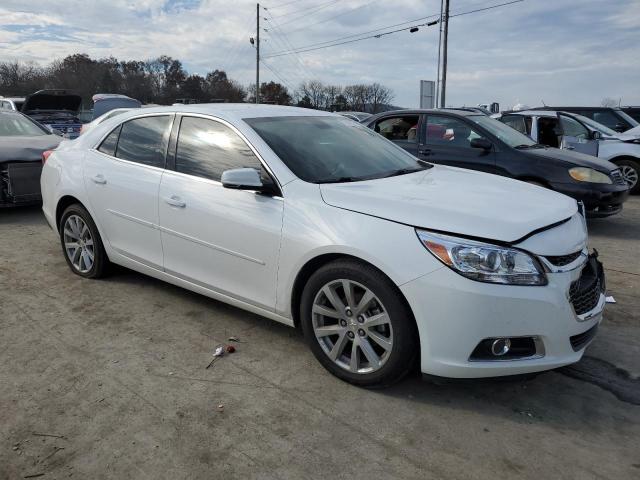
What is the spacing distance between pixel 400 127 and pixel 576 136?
4099 millimetres

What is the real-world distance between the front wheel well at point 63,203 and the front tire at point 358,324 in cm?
266

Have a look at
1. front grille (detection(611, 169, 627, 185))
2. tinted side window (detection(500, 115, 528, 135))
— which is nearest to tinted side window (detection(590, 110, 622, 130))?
tinted side window (detection(500, 115, 528, 135))

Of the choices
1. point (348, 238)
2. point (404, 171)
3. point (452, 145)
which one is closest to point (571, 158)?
point (452, 145)

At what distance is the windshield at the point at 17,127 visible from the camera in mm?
8266

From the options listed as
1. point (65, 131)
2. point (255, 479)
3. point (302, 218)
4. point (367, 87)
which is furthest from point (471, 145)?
point (367, 87)

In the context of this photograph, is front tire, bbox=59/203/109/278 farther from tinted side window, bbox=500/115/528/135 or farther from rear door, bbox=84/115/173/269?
tinted side window, bbox=500/115/528/135

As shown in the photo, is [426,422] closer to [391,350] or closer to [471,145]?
[391,350]

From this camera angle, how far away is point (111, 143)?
4469 mm

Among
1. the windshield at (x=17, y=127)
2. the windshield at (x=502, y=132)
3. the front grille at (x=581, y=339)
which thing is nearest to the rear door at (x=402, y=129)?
the windshield at (x=502, y=132)

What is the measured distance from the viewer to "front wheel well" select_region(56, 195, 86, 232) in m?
4.75

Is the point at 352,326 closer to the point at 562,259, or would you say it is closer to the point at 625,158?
the point at 562,259

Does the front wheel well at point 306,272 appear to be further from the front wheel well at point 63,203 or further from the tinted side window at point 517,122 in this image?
the tinted side window at point 517,122

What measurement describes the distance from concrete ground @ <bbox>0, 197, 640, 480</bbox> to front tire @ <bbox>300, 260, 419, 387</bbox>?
0.14 meters

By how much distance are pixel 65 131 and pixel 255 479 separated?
42.5 feet
